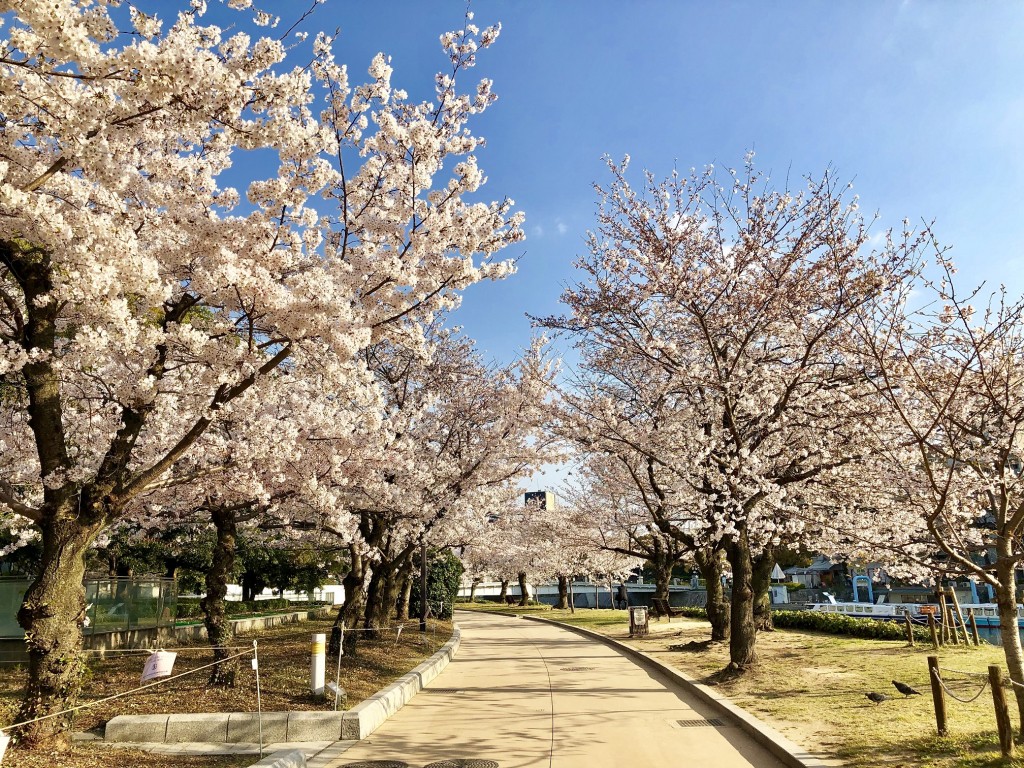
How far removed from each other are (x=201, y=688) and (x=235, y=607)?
80.1ft

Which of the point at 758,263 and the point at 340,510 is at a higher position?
the point at 758,263

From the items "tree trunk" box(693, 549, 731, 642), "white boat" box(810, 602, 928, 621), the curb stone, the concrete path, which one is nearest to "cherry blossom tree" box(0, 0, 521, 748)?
the curb stone

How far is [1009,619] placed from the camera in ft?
22.9

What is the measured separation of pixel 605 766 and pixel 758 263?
948 centimetres

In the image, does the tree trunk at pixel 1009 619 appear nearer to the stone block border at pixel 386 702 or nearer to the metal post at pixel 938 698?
the metal post at pixel 938 698

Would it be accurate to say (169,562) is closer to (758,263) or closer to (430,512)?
(430,512)

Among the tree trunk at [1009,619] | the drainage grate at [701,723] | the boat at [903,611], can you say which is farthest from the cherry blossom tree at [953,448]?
the boat at [903,611]

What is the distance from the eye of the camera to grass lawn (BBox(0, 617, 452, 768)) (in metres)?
7.37

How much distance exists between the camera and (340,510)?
12414mm

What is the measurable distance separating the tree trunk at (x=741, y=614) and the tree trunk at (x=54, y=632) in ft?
34.0

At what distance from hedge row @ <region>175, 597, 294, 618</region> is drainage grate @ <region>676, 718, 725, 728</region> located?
1931 centimetres

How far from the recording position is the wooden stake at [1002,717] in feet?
21.1

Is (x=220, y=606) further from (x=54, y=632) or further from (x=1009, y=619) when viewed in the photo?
(x=1009, y=619)

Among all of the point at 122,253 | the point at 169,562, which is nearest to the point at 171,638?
the point at 169,562
